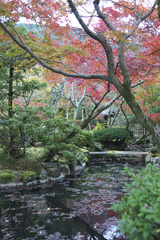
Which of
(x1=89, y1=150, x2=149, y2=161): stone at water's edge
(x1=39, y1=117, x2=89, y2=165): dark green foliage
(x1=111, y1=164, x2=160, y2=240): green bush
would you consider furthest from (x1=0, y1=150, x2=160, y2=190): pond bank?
(x1=111, y1=164, x2=160, y2=240): green bush

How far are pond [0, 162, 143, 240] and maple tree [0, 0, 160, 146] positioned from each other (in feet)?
6.04

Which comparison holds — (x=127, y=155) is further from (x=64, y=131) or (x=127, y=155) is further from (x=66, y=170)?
(x=64, y=131)

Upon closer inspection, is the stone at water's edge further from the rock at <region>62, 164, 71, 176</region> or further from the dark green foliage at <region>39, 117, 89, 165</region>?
the dark green foliage at <region>39, 117, 89, 165</region>

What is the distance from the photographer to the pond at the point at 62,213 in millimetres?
2848

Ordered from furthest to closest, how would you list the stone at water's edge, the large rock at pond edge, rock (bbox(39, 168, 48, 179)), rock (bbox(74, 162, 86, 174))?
1. the stone at water's edge
2. rock (bbox(74, 162, 86, 174))
3. the large rock at pond edge
4. rock (bbox(39, 168, 48, 179))

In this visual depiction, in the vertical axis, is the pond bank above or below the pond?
above

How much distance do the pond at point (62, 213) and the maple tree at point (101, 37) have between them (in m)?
1.84

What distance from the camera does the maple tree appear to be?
4191 mm

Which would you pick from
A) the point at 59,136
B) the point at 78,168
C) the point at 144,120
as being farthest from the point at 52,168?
the point at 144,120

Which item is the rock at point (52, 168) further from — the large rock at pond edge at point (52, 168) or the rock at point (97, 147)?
the rock at point (97, 147)

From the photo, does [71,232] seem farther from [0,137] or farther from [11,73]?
→ [11,73]

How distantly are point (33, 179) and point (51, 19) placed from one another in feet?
15.8

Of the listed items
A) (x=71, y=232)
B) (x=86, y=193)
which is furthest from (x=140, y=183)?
(x=86, y=193)

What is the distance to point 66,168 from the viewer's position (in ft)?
21.5
